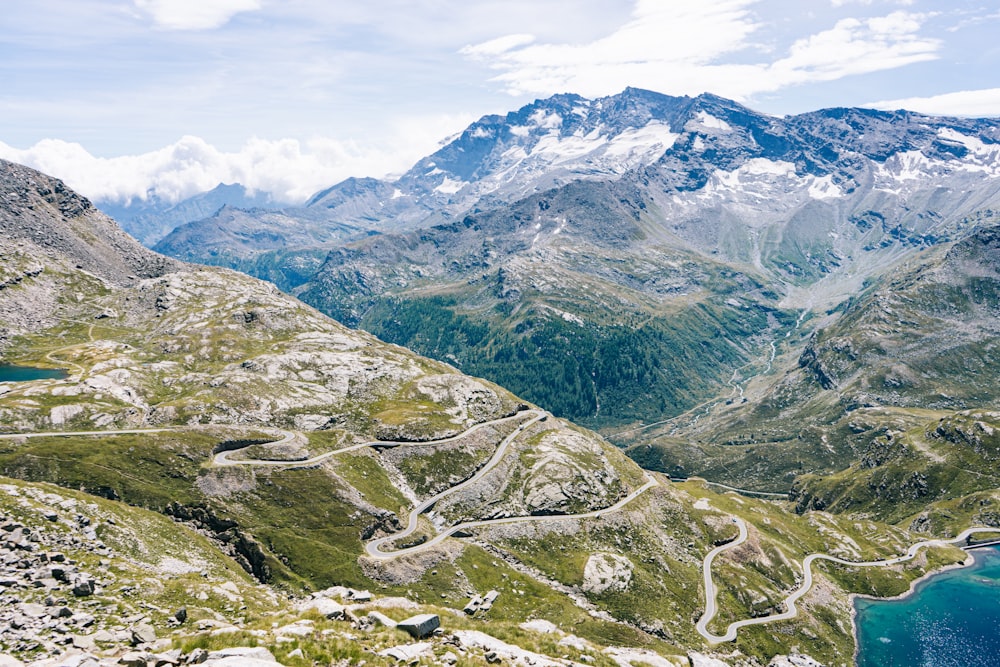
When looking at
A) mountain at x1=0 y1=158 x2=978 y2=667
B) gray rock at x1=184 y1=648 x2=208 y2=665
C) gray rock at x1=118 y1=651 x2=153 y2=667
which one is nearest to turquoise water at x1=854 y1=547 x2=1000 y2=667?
mountain at x1=0 y1=158 x2=978 y2=667

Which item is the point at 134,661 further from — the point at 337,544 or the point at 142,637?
the point at 337,544

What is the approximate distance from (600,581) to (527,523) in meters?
29.7

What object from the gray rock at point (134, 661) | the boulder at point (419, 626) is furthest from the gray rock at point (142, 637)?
the boulder at point (419, 626)

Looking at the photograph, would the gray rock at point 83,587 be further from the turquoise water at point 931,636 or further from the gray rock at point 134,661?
the turquoise water at point 931,636

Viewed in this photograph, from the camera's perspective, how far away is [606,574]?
16475cm

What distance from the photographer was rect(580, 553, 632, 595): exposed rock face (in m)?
161

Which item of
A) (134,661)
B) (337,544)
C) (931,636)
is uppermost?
(134,661)

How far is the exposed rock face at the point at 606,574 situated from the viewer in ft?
529

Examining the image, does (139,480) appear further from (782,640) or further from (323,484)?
(782,640)

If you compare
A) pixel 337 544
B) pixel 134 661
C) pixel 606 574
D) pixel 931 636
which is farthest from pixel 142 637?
pixel 931 636

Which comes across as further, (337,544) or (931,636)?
(931,636)

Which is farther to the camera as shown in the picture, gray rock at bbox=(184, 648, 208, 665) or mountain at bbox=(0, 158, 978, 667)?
mountain at bbox=(0, 158, 978, 667)

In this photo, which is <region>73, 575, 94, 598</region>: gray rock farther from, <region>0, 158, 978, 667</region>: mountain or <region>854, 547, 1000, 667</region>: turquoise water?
<region>854, 547, 1000, 667</region>: turquoise water

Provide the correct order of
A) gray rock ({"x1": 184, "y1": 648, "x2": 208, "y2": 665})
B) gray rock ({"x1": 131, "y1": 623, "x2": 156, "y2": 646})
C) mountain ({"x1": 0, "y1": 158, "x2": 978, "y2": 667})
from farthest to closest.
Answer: mountain ({"x1": 0, "y1": 158, "x2": 978, "y2": 667}) < gray rock ({"x1": 131, "y1": 623, "x2": 156, "y2": 646}) < gray rock ({"x1": 184, "y1": 648, "x2": 208, "y2": 665})
